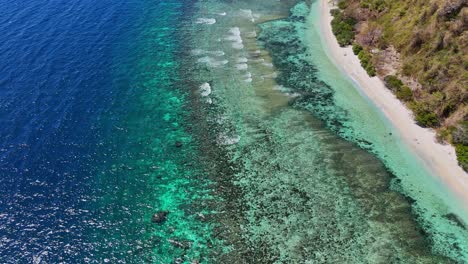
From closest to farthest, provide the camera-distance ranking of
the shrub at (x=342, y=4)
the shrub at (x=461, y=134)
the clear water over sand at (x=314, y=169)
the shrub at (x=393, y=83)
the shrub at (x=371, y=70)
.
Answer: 1. the clear water over sand at (x=314, y=169)
2. the shrub at (x=461, y=134)
3. the shrub at (x=393, y=83)
4. the shrub at (x=371, y=70)
5. the shrub at (x=342, y=4)

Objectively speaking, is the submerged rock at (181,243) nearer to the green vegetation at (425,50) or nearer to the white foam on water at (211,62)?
the green vegetation at (425,50)


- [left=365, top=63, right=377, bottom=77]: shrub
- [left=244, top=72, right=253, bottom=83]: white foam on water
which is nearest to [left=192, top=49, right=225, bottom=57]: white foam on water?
[left=244, top=72, right=253, bottom=83]: white foam on water

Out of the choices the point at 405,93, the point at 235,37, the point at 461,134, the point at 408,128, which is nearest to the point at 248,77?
the point at 235,37

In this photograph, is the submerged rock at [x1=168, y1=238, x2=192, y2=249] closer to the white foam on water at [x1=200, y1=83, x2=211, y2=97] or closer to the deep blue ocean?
the deep blue ocean

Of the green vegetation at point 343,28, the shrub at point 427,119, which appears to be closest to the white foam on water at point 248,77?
the green vegetation at point 343,28

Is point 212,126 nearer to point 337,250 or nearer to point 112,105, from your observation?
point 112,105

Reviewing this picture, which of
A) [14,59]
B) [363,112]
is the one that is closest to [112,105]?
[14,59]
